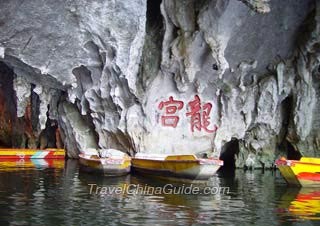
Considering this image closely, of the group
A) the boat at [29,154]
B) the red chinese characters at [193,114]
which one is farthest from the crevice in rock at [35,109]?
the red chinese characters at [193,114]

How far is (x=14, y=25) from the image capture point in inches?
674

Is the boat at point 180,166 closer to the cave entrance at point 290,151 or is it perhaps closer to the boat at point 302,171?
the boat at point 302,171

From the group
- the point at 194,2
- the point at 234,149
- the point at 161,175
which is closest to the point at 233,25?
the point at 194,2

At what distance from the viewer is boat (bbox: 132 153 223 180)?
1642 cm

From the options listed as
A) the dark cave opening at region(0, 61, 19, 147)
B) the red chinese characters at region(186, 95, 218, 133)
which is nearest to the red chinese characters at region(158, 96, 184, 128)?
the red chinese characters at region(186, 95, 218, 133)

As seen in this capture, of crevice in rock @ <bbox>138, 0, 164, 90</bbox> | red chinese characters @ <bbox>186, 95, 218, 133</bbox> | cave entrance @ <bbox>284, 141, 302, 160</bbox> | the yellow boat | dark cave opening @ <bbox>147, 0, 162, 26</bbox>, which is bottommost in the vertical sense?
the yellow boat

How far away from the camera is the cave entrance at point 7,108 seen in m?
26.8

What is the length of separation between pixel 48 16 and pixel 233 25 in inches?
316

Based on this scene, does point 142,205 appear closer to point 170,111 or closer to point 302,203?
point 302,203

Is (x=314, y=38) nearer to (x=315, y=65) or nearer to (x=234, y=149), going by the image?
(x=315, y=65)

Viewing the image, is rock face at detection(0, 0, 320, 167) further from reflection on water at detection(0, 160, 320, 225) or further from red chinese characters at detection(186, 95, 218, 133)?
reflection on water at detection(0, 160, 320, 225)

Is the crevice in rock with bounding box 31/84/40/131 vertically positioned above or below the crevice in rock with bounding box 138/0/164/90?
below

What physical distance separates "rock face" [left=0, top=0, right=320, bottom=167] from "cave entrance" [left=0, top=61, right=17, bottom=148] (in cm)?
419

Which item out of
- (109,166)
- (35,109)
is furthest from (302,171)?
(35,109)
